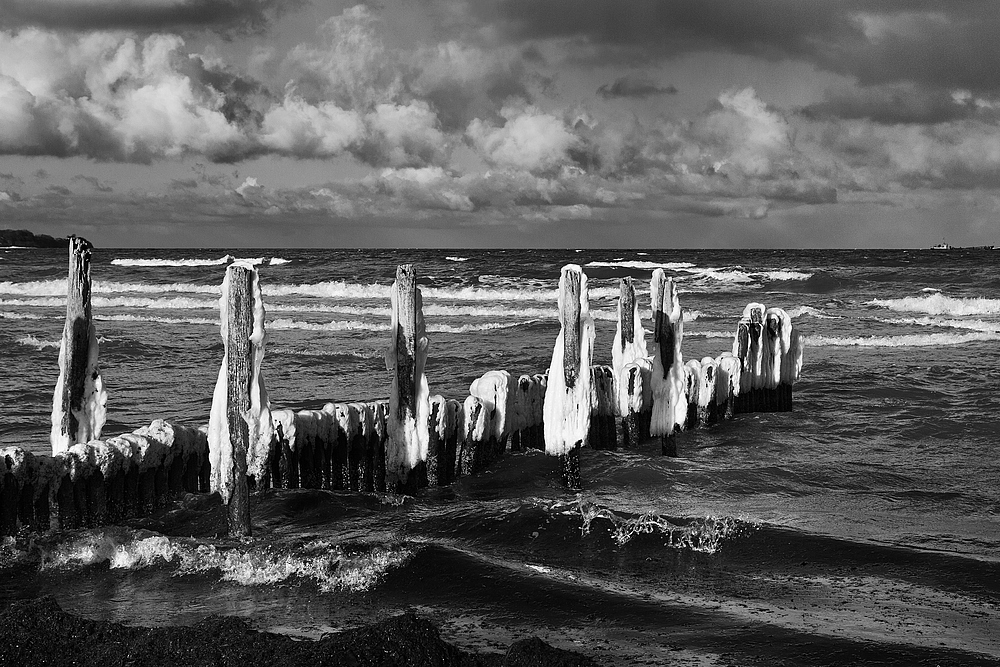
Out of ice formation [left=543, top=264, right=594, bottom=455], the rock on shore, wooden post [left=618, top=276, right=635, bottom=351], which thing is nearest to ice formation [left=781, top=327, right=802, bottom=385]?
wooden post [left=618, top=276, right=635, bottom=351]

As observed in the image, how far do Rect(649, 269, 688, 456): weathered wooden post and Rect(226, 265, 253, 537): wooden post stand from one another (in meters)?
5.24

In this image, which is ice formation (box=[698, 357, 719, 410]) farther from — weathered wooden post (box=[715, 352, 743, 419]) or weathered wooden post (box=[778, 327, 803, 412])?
weathered wooden post (box=[778, 327, 803, 412])

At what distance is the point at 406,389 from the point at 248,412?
6.76 feet

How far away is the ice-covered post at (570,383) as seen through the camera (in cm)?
1061

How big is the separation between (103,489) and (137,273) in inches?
2034

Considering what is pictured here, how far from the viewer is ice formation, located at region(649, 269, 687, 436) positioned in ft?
38.0

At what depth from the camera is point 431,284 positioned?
47.9 meters

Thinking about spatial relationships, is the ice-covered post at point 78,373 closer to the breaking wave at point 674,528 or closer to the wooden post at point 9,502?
the wooden post at point 9,502

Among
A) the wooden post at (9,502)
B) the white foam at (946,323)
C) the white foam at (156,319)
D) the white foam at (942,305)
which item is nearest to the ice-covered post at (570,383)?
the wooden post at (9,502)

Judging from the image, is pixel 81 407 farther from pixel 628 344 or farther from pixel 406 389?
pixel 628 344

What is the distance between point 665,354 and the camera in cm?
1175

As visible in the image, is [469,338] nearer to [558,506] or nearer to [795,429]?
[795,429]

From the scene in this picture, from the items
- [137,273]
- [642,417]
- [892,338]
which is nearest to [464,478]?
[642,417]

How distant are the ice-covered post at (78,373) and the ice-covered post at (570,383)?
14.9 ft
